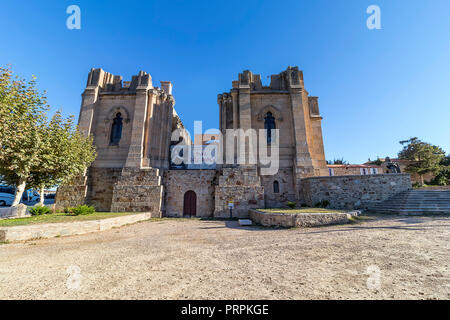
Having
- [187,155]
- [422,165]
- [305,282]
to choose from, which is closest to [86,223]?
[305,282]

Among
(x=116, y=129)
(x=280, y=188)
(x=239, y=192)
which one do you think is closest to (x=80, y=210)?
(x=116, y=129)

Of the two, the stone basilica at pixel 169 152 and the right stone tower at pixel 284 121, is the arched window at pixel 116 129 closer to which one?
the stone basilica at pixel 169 152

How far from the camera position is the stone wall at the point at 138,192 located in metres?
13.1

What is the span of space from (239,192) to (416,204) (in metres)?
10.2

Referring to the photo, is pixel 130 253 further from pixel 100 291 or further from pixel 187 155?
pixel 187 155

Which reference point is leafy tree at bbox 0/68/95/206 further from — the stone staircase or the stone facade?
the stone staircase

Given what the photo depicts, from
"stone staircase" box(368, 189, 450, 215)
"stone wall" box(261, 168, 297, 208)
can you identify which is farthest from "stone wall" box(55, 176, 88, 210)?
"stone staircase" box(368, 189, 450, 215)

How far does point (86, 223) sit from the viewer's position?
7.64m

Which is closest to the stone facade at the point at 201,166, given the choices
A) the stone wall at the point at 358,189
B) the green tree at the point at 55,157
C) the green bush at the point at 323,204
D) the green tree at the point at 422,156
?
the stone wall at the point at 358,189

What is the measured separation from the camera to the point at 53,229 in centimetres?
682

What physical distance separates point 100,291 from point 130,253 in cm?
213

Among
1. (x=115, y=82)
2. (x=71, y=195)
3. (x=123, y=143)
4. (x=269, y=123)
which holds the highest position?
(x=115, y=82)

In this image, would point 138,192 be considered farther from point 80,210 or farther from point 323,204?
point 323,204

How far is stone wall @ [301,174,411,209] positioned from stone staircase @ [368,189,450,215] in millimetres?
460
